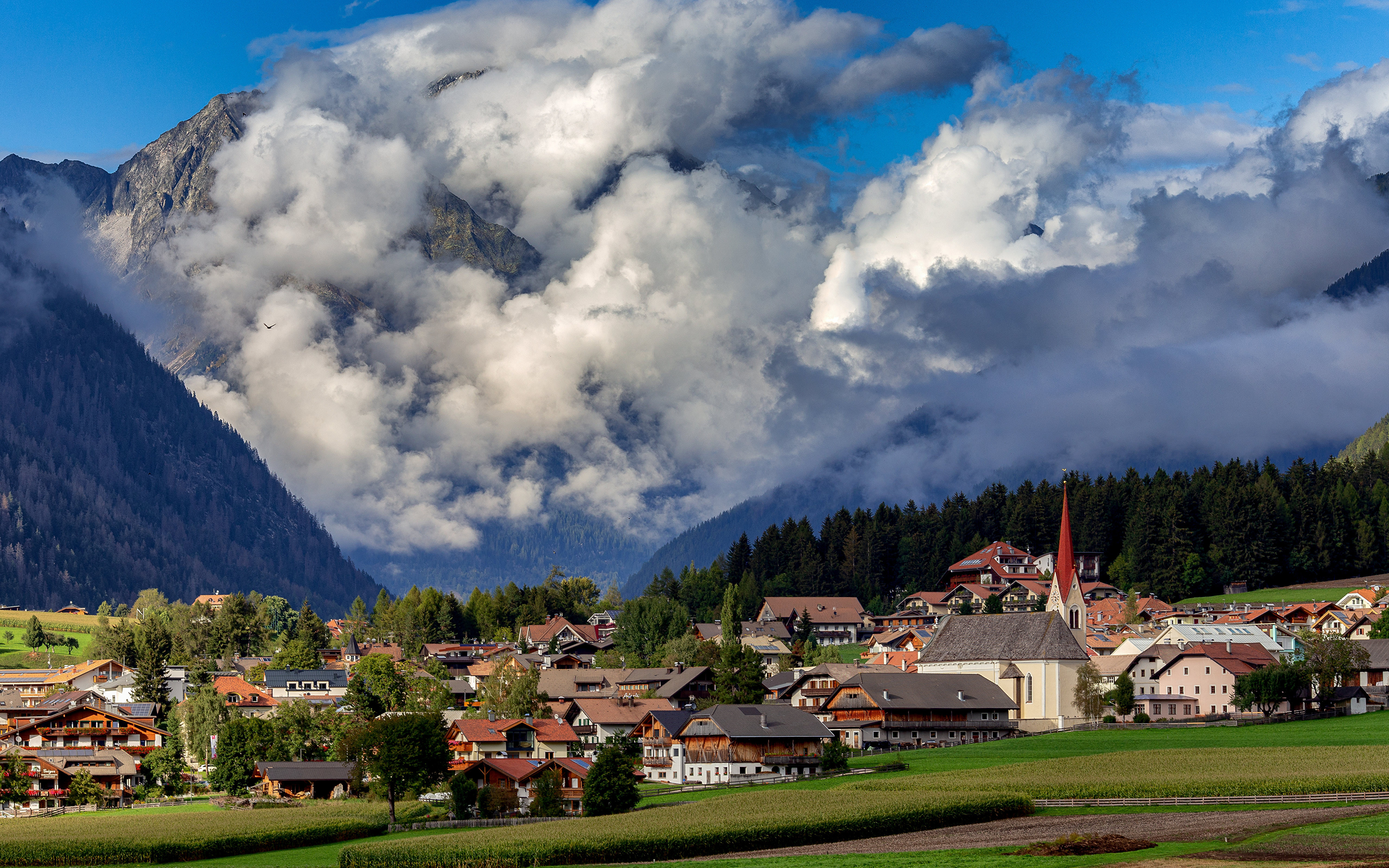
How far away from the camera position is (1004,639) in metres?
140

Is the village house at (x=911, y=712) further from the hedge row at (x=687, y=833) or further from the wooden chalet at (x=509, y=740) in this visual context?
the hedge row at (x=687, y=833)

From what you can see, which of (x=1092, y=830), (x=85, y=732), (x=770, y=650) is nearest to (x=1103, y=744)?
(x=1092, y=830)

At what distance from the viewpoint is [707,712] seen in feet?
356

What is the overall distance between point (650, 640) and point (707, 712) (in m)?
74.2

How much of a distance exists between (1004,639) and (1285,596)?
6469cm

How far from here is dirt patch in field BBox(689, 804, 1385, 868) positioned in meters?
59.3

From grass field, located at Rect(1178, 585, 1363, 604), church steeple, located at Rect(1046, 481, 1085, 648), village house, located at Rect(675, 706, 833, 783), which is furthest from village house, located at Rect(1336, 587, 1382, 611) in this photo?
village house, located at Rect(675, 706, 833, 783)

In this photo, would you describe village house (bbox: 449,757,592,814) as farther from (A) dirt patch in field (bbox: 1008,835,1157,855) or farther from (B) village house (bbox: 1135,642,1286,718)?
(B) village house (bbox: 1135,642,1286,718)

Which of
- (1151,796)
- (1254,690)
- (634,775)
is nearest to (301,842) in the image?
(634,775)

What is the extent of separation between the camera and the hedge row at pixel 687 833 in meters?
67.4

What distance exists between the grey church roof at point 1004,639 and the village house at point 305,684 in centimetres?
6117

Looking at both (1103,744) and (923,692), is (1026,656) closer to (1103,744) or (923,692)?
(923,692)

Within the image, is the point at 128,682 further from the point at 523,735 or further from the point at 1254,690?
the point at 1254,690

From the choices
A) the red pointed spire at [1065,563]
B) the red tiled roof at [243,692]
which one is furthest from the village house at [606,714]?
the red pointed spire at [1065,563]
